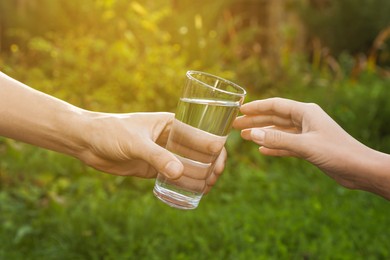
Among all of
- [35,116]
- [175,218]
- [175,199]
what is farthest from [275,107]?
[175,218]

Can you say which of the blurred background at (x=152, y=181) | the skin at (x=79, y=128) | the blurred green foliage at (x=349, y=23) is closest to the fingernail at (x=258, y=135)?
the skin at (x=79, y=128)

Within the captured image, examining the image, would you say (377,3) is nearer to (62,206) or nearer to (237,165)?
(237,165)

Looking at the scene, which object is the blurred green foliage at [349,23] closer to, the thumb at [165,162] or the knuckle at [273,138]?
the knuckle at [273,138]

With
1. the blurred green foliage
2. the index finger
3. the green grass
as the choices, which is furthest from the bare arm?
the blurred green foliage

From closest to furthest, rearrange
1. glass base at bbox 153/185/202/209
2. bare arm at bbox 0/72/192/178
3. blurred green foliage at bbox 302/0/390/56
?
glass base at bbox 153/185/202/209, bare arm at bbox 0/72/192/178, blurred green foliage at bbox 302/0/390/56

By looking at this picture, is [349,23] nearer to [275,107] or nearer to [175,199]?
[275,107]

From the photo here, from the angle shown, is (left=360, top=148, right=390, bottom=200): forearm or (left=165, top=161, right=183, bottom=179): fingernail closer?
(left=165, top=161, right=183, bottom=179): fingernail

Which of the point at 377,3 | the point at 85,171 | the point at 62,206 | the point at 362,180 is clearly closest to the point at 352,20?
the point at 377,3

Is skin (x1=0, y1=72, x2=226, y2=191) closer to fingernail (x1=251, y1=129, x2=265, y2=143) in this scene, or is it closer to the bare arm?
the bare arm
